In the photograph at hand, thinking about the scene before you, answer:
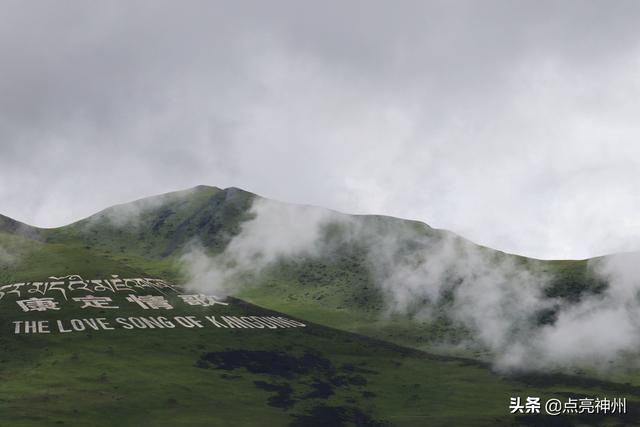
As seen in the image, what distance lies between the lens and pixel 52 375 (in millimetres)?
189625

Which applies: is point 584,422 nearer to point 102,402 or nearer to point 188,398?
point 188,398

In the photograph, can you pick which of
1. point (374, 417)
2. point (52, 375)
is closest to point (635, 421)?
point (374, 417)

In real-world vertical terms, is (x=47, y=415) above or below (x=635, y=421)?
below

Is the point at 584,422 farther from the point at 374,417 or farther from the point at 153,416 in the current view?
the point at 153,416

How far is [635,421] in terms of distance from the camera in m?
194

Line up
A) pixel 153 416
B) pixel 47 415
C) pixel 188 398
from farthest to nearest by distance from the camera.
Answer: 1. pixel 188 398
2. pixel 153 416
3. pixel 47 415

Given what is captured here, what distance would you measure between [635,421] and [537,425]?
31.2 metres

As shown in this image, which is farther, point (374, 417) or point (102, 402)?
point (374, 417)

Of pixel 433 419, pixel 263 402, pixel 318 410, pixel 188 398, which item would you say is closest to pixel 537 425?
pixel 433 419

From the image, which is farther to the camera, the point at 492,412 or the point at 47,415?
the point at 492,412

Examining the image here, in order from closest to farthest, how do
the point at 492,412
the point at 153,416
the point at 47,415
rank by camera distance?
the point at 47,415, the point at 153,416, the point at 492,412

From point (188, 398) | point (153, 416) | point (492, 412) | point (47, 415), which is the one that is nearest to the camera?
point (47, 415)

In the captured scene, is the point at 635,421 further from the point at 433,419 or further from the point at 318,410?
the point at 318,410

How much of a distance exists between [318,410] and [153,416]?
47608 mm
